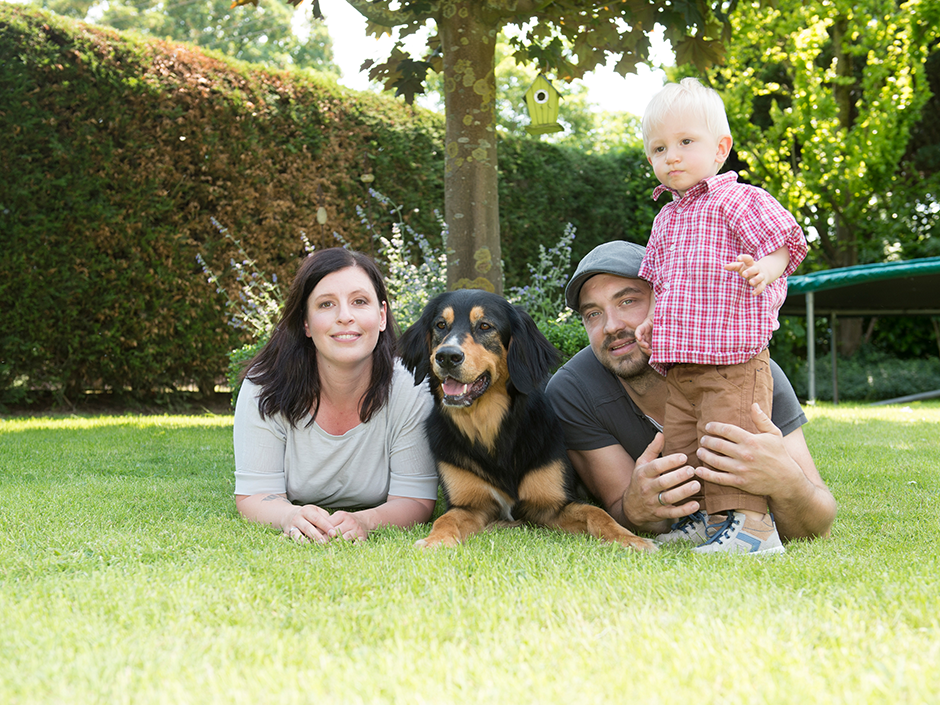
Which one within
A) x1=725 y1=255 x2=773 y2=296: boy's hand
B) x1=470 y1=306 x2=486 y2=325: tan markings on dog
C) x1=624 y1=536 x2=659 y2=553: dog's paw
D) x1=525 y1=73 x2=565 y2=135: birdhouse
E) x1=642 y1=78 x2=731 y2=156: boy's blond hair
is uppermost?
x1=525 y1=73 x2=565 y2=135: birdhouse

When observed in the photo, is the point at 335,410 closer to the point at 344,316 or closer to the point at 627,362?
the point at 344,316

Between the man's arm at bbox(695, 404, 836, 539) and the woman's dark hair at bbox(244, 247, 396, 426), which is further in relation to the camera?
the woman's dark hair at bbox(244, 247, 396, 426)

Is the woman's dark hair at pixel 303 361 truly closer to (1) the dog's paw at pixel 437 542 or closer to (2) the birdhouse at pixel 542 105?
(1) the dog's paw at pixel 437 542

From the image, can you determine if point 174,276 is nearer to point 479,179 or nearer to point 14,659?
point 479,179

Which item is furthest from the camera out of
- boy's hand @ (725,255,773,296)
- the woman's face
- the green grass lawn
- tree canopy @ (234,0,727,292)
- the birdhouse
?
the birdhouse

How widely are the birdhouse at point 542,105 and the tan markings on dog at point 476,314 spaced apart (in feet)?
9.93

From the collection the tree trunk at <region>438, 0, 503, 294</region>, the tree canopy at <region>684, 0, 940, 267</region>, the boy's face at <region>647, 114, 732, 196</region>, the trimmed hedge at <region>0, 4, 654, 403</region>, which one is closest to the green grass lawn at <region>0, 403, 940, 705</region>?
the boy's face at <region>647, 114, 732, 196</region>

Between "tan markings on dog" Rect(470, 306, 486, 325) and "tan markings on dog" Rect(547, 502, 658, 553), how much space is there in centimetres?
84

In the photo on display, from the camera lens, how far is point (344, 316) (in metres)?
3.06

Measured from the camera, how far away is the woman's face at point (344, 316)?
3.07m

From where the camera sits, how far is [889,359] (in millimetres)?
12625

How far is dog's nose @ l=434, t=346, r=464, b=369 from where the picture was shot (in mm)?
2795

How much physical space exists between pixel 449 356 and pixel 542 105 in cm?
346

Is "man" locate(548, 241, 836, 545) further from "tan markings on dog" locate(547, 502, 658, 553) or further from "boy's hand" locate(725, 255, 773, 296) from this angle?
"boy's hand" locate(725, 255, 773, 296)
